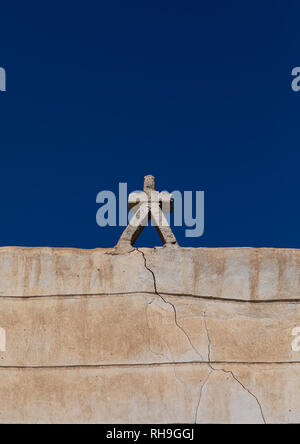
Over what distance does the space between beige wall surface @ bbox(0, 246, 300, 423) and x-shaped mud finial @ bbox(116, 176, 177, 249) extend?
189 mm

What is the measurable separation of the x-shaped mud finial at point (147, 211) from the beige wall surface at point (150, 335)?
0.62 ft

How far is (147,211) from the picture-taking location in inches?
206

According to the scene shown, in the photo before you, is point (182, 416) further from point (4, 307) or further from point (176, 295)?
point (4, 307)

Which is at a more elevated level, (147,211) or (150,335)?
(147,211)

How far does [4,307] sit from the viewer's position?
16.4 feet

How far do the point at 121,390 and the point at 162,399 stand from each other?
1.34 ft

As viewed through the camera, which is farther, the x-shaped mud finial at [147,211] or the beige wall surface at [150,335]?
the x-shaped mud finial at [147,211]

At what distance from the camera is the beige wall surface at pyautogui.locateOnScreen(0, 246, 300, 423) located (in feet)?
15.5

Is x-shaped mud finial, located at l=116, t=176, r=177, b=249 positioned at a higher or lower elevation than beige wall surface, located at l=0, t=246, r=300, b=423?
higher

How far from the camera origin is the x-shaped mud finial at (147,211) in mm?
5139

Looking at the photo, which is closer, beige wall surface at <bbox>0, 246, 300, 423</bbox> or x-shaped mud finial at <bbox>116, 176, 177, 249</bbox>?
beige wall surface at <bbox>0, 246, 300, 423</bbox>

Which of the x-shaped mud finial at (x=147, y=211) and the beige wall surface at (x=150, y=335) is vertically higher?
the x-shaped mud finial at (x=147, y=211)

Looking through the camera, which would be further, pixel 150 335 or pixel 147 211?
pixel 147 211

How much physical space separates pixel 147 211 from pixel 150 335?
1.30m
